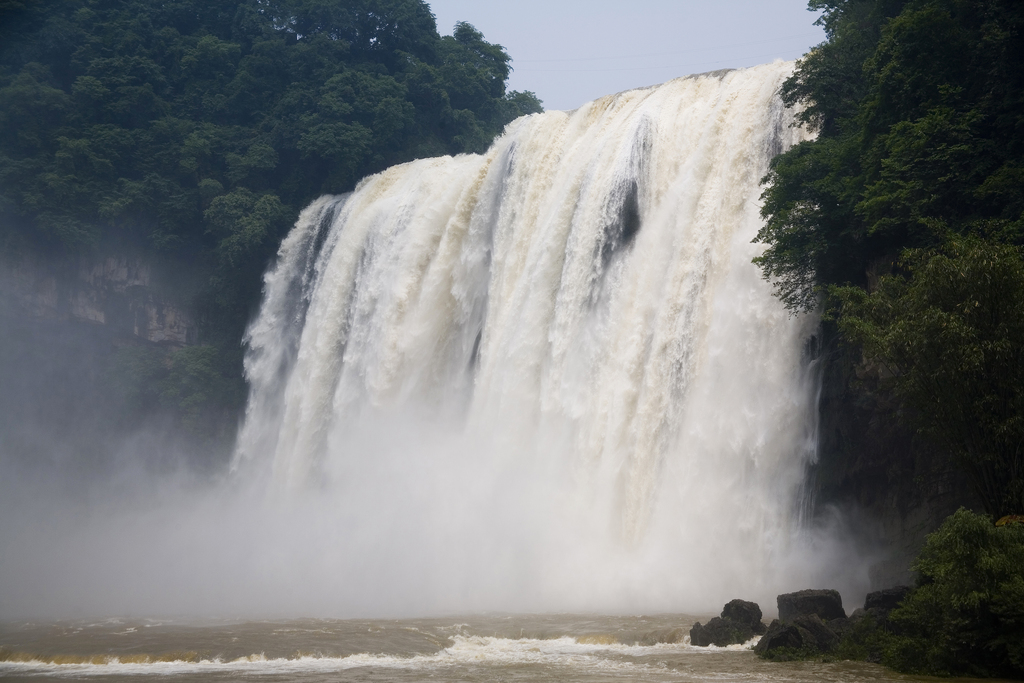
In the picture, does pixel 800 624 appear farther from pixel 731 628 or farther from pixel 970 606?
pixel 970 606

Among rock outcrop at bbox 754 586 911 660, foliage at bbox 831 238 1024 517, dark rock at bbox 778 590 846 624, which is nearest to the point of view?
rock outcrop at bbox 754 586 911 660

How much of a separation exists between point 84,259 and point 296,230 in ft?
34.4

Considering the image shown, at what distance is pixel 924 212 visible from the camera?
59.1 ft

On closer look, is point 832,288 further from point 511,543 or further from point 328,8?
point 328,8

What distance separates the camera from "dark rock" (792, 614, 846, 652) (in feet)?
45.8

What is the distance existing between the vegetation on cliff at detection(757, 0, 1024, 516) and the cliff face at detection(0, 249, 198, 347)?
32471 millimetres

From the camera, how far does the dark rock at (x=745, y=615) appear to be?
15.7 m

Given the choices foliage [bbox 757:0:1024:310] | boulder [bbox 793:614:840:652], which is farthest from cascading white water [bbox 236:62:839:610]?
boulder [bbox 793:614:840:652]

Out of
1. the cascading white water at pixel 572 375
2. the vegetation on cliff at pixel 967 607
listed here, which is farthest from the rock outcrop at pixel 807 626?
the cascading white water at pixel 572 375

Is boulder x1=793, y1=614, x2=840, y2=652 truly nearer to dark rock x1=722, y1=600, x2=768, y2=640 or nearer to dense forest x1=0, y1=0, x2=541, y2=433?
dark rock x1=722, y1=600, x2=768, y2=640

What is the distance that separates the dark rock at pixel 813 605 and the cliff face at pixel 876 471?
2.62 metres

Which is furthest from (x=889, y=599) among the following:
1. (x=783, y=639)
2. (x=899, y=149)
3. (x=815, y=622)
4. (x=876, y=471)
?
(x=899, y=149)

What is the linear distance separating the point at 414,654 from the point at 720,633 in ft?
15.9

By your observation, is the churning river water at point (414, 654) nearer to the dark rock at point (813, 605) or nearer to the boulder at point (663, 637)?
the boulder at point (663, 637)
